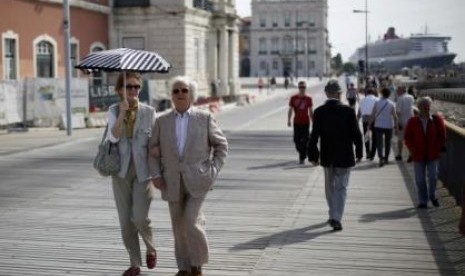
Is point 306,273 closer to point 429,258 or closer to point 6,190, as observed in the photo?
point 429,258

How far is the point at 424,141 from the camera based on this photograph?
10.3 metres

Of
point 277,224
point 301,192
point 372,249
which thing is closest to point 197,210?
point 372,249

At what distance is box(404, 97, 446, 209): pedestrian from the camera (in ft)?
33.8

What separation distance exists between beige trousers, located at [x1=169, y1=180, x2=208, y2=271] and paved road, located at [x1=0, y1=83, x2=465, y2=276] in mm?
584

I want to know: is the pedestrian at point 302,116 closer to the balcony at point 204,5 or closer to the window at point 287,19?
the balcony at point 204,5

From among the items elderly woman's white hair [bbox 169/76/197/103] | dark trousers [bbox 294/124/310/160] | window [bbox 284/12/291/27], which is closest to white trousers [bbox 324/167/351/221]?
elderly woman's white hair [bbox 169/76/197/103]

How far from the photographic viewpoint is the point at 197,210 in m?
6.45

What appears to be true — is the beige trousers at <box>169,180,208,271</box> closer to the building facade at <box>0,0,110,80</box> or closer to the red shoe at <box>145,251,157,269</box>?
the red shoe at <box>145,251,157,269</box>

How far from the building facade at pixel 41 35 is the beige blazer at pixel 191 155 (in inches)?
997

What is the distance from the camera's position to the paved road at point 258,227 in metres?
7.32

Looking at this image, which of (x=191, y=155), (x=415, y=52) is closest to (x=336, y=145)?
(x=191, y=155)

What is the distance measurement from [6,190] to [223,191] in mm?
A: 3749

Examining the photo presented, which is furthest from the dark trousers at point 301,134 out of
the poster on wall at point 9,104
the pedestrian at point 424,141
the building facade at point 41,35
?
the building facade at point 41,35

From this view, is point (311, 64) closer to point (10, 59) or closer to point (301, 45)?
point (301, 45)
